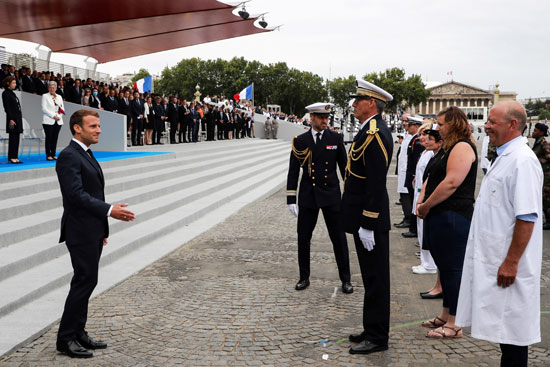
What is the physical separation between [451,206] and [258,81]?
93.0 metres

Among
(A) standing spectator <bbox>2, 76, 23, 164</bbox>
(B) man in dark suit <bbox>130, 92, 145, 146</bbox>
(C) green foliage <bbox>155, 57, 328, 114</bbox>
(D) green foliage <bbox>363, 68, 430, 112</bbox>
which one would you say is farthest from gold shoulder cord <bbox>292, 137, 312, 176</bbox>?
(D) green foliage <bbox>363, 68, 430, 112</bbox>

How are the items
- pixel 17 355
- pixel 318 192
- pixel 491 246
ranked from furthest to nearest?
pixel 318 192 → pixel 17 355 → pixel 491 246

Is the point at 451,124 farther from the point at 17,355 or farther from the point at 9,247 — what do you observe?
the point at 9,247

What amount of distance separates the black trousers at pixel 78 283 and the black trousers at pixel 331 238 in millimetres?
2649

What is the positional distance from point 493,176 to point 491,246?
46 centimetres

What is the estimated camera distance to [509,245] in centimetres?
303

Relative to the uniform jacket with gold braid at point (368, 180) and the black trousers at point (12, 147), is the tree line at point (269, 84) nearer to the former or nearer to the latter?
the black trousers at point (12, 147)

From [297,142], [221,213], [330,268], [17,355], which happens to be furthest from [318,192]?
[221,213]

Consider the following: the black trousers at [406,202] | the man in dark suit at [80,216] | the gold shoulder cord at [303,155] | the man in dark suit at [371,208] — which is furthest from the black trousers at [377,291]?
the black trousers at [406,202]

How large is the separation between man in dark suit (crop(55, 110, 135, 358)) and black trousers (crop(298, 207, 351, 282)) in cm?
254

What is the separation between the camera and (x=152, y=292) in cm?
575

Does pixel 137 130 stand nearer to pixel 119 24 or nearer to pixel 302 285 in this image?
pixel 119 24

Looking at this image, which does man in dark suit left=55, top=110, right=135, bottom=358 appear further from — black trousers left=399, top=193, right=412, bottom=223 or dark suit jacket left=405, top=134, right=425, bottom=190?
black trousers left=399, top=193, right=412, bottom=223

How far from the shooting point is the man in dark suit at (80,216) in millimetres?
3850
